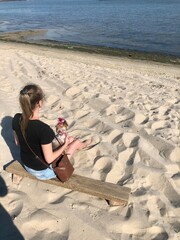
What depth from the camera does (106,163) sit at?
4.44 meters

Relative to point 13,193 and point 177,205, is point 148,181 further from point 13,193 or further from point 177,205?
point 13,193

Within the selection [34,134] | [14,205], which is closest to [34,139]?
[34,134]

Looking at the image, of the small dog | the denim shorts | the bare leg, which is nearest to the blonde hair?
the denim shorts

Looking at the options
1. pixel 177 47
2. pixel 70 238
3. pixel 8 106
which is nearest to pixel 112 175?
pixel 70 238

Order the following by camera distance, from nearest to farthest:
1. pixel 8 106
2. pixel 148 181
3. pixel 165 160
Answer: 1. pixel 148 181
2. pixel 165 160
3. pixel 8 106

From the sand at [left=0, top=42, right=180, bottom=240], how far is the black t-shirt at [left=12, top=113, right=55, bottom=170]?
0.40 metres

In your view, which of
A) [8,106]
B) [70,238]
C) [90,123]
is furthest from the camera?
[8,106]

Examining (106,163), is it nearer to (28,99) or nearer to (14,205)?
(14,205)

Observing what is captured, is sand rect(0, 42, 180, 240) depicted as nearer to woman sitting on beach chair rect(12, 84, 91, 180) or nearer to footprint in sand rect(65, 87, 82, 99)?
footprint in sand rect(65, 87, 82, 99)

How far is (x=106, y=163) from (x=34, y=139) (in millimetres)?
1396

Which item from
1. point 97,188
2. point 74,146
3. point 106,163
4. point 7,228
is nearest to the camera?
point 7,228

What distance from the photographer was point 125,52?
55.3 ft

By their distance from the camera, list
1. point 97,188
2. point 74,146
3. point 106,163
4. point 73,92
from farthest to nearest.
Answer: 1. point 73,92
2. point 74,146
3. point 106,163
4. point 97,188

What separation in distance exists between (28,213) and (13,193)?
0.46 m
